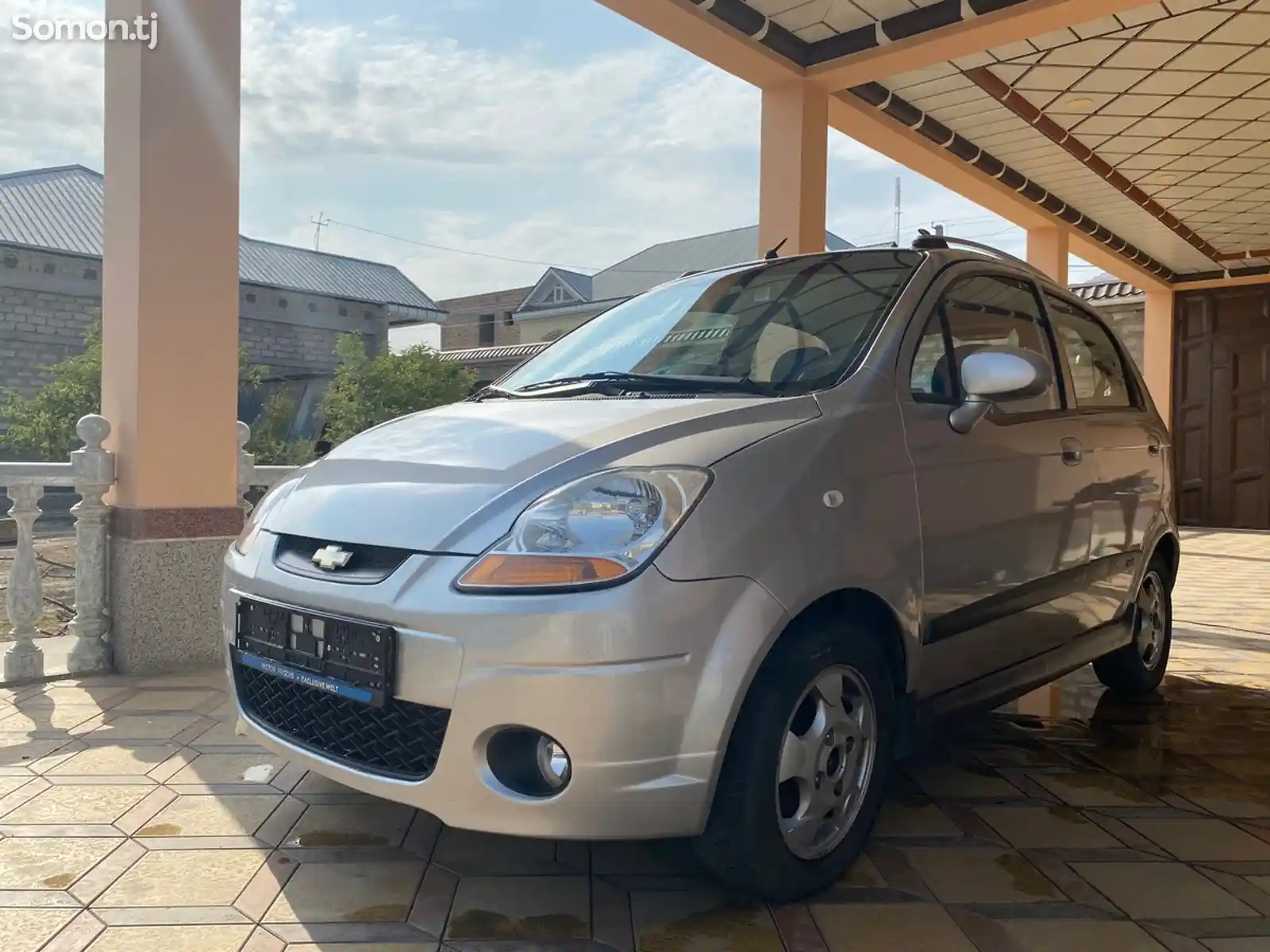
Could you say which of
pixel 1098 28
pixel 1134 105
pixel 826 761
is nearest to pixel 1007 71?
pixel 1098 28

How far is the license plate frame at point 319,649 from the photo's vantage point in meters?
1.82

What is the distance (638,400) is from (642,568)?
2.02ft

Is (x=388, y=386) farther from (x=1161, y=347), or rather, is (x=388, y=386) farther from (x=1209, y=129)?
(x=1161, y=347)

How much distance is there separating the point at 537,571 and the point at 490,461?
0.33 m

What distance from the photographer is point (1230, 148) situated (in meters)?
7.59

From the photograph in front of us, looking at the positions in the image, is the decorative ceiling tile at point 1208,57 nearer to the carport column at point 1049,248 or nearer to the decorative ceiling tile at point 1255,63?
the decorative ceiling tile at point 1255,63

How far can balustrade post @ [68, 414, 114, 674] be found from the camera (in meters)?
3.73

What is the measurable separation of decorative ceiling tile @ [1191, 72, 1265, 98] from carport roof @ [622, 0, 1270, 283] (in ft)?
0.05

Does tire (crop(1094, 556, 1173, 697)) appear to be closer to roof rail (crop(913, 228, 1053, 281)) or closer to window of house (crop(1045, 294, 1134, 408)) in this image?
window of house (crop(1045, 294, 1134, 408))

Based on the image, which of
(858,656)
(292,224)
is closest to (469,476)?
(858,656)

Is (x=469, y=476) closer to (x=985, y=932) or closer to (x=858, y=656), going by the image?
(x=858, y=656)

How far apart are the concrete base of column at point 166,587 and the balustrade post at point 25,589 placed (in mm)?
279

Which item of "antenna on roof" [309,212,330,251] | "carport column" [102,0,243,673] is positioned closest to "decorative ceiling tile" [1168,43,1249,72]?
"carport column" [102,0,243,673]

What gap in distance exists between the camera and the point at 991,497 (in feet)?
8.30
